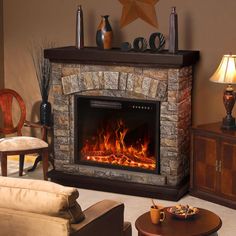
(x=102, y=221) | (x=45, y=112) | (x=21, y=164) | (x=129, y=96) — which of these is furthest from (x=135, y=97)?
(x=102, y=221)

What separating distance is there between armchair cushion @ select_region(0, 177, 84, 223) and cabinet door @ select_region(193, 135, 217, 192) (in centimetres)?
249

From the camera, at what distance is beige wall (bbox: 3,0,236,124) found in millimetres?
5586

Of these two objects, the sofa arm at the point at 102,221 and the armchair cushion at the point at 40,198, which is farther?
the sofa arm at the point at 102,221

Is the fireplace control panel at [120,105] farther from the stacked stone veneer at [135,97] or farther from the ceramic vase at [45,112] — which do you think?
the ceramic vase at [45,112]

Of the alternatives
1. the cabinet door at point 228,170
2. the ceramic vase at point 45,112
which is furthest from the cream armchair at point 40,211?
the ceramic vase at point 45,112

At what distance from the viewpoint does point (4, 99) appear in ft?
21.2

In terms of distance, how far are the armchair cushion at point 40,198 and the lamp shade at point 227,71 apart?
2.52 meters

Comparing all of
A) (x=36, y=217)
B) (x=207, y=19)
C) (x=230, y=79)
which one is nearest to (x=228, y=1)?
(x=207, y=19)

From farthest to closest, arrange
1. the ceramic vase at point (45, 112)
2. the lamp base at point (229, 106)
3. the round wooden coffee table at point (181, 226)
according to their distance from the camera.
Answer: the ceramic vase at point (45, 112) < the lamp base at point (229, 106) < the round wooden coffee table at point (181, 226)

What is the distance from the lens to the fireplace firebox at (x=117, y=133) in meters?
5.70

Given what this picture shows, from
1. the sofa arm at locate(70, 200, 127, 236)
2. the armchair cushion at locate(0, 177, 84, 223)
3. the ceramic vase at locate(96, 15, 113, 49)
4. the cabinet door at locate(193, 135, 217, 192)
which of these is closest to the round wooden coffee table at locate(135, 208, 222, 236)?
the sofa arm at locate(70, 200, 127, 236)

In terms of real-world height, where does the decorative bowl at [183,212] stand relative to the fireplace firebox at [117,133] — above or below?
below

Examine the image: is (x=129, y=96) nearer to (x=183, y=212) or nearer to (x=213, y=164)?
(x=213, y=164)

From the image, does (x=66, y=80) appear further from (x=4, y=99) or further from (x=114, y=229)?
(x=114, y=229)
